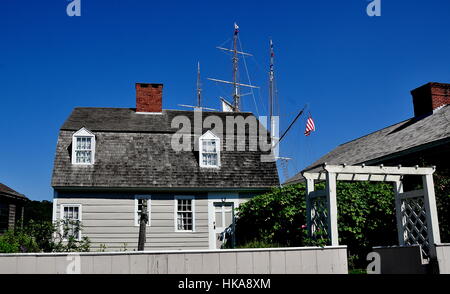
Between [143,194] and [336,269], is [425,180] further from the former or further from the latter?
[143,194]

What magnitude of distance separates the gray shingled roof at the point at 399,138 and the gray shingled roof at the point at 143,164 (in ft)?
13.3

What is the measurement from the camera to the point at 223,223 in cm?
1928

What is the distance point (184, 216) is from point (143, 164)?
8.87ft

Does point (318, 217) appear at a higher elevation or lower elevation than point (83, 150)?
lower

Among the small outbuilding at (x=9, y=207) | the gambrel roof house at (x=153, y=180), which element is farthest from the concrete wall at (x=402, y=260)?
the small outbuilding at (x=9, y=207)

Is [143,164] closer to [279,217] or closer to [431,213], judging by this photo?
[279,217]

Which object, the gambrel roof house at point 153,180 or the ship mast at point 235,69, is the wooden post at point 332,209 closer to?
the gambrel roof house at point 153,180

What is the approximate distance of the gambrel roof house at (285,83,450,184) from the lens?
619 inches

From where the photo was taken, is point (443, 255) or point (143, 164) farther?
point (143, 164)

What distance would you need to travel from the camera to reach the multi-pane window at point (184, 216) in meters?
19.0

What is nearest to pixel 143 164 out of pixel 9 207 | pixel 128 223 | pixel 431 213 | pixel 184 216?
pixel 128 223
